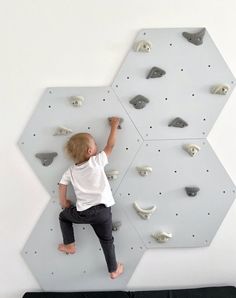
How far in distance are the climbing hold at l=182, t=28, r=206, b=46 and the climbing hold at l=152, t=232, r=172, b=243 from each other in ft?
2.64

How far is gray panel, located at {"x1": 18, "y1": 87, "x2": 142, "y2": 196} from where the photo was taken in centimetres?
146

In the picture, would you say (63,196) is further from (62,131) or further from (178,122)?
(178,122)

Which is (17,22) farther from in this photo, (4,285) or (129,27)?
(4,285)

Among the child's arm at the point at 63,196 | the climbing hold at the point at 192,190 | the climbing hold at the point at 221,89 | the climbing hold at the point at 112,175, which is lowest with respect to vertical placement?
the child's arm at the point at 63,196

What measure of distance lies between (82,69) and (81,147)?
0.33 metres

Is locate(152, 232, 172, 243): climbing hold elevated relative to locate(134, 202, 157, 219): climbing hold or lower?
lower

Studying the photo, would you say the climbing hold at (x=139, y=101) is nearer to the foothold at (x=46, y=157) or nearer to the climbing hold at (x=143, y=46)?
the climbing hold at (x=143, y=46)

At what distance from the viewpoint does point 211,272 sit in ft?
5.23

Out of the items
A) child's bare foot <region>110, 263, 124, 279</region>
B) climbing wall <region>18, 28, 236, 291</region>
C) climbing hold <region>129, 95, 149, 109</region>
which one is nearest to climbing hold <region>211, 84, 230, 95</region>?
climbing wall <region>18, 28, 236, 291</region>

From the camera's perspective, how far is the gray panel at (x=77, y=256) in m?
1.55

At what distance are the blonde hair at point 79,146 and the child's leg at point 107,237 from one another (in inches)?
9.5

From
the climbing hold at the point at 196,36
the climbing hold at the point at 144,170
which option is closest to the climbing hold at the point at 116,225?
the climbing hold at the point at 144,170

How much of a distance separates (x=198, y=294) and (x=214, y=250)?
7.9 inches

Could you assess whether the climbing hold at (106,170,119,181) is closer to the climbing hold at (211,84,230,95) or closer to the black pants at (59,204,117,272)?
the black pants at (59,204,117,272)
